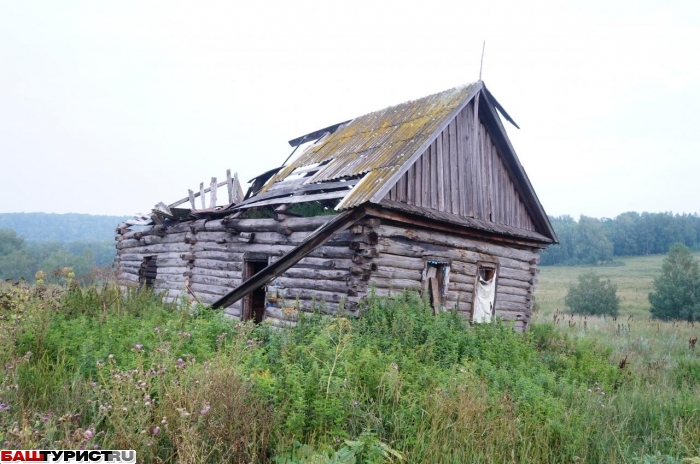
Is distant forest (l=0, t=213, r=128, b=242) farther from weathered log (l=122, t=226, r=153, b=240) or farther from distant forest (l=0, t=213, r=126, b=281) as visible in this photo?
weathered log (l=122, t=226, r=153, b=240)

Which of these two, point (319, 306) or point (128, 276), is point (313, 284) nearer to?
point (319, 306)

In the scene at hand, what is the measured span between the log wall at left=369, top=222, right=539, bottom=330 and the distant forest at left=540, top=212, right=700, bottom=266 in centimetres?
7872

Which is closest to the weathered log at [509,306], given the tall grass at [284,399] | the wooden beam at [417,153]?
the tall grass at [284,399]

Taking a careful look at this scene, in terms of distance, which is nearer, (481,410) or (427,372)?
(481,410)

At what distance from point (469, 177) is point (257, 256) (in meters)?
5.76

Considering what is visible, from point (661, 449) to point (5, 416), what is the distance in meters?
6.17

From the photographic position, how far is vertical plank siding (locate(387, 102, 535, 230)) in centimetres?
982

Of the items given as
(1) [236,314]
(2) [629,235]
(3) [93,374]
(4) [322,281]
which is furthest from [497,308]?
(2) [629,235]

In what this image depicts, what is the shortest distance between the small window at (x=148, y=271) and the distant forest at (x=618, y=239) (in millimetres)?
81686

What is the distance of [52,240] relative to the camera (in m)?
124

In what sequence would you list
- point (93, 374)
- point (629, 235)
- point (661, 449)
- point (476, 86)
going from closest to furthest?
point (93, 374)
point (661, 449)
point (476, 86)
point (629, 235)

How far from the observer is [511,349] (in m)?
7.69

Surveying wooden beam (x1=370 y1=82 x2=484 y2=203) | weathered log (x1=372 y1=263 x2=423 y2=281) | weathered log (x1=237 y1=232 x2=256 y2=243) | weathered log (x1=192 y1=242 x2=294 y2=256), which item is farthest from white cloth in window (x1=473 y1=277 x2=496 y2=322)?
weathered log (x1=237 y1=232 x2=256 y2=243)

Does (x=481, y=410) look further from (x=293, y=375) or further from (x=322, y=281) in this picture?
(x=322, y=281)
